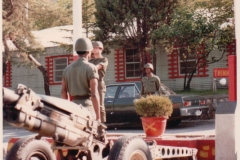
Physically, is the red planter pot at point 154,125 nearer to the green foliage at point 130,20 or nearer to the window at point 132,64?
the green foliage at point 130,20

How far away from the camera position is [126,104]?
52.0ft

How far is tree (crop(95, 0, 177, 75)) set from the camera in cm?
2319

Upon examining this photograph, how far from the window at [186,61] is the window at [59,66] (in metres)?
7.69

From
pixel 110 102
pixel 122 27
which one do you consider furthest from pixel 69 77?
pixel 122 27

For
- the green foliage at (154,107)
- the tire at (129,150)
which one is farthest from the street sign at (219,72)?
the tire at (129,150)

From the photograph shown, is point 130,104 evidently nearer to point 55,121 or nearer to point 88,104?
point 88,104

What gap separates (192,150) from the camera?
7.52m

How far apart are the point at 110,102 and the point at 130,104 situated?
0.74 metres

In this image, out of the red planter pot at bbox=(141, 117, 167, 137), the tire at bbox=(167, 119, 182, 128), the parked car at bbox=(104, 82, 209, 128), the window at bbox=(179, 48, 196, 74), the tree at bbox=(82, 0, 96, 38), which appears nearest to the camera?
the red planter pot at bbox=(141, 117, 167, 137)

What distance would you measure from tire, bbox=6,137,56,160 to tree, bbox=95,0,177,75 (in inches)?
671

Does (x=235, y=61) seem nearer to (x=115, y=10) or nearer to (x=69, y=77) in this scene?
(x=69, y=77)

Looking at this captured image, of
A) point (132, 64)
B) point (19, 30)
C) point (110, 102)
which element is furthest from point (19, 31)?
point (110, 102)

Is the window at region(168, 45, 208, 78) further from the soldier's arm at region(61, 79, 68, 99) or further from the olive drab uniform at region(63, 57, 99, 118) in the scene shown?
the olive drab uniform at region(63, 57, 99, 118)

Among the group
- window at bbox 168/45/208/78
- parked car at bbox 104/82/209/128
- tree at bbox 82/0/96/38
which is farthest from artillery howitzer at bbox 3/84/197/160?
tree at bbox 82/0/96/38
